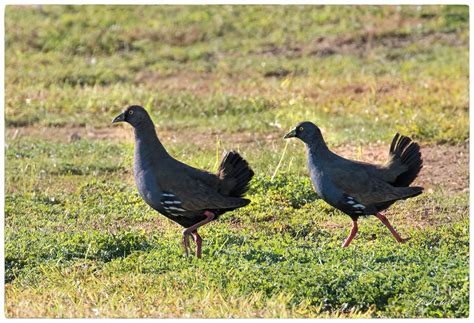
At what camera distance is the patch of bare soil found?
39.4 feet

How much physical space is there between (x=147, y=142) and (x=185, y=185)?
52cm

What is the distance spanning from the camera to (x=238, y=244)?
9.14m

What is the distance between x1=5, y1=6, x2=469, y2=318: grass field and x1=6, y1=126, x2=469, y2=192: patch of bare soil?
0.04 metres

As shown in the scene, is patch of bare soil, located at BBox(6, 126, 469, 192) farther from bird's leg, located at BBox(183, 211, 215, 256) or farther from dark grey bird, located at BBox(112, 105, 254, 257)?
bird's leg, located at BBox(183, 211, 215, 256)

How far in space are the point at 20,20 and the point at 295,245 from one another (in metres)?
11.9

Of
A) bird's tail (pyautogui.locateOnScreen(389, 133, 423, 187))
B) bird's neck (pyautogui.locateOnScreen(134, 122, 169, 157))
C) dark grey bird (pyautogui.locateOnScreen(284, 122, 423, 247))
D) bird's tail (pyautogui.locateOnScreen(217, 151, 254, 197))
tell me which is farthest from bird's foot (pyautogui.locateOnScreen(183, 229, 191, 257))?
bird's tail (pyautogui.locateOnScreen(389, 133, 423, 187))

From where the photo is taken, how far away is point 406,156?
29.7ft

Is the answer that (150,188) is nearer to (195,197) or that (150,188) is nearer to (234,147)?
(195,197)

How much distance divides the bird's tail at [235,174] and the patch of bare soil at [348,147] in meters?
3.44

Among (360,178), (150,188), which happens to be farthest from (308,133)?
(150,188)

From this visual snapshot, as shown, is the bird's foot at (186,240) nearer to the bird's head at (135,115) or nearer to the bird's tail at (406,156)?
the bird's head at (135,115)

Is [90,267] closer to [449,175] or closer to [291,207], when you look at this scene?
[291,207]

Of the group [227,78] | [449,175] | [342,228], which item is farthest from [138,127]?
[227,78]

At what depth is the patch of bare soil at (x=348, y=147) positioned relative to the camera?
12000 millimetres
